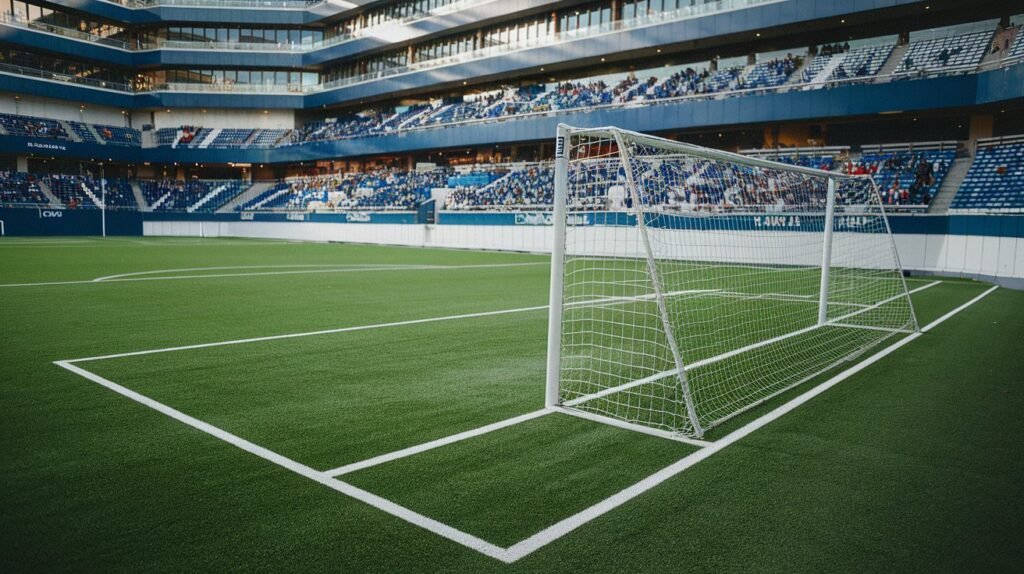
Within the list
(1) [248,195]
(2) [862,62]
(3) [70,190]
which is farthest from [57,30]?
(2) [862,62]

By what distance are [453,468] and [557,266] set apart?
196 cm

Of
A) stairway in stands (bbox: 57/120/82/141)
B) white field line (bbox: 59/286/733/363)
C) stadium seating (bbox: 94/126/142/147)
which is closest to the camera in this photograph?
white field line (bbox: 59/286/733/363)

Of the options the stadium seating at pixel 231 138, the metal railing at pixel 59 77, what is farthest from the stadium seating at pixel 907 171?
the metal railing at pixel 59 77

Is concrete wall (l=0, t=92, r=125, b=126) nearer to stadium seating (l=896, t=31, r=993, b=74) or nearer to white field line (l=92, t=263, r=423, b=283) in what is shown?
white field line (l=92, t=263, r=423, b=283)

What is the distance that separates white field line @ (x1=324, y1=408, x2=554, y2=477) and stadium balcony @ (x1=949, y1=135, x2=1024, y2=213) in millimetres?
20497

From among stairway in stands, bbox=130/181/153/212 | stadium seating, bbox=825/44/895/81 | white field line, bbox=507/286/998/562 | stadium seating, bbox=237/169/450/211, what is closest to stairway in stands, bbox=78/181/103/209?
stairway in stands, bbox=130/181/153/212

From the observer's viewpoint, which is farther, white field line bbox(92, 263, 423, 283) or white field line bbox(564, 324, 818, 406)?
white field line bbox(92, 263, 423, 283)

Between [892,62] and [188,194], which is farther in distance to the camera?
[188,194]

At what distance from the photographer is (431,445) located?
14.5ft

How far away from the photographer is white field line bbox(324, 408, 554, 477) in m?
3.97

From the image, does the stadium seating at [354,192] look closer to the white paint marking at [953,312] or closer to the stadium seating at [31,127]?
the stadium seating at [31,127]

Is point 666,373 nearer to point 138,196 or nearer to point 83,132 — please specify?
point 138,196

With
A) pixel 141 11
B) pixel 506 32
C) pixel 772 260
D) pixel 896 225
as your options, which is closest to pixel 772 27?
pixel 896 225

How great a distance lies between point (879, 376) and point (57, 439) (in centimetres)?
733
